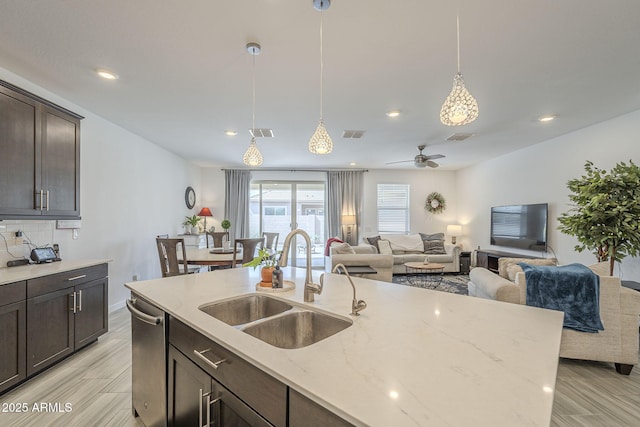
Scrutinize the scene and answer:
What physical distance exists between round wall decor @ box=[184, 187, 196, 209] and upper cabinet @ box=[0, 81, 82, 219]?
11.1 ft

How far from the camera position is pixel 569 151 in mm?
4387

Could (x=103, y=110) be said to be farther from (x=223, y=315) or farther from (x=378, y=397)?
(x=378, y=397)

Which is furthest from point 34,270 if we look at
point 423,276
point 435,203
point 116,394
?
point 435,203

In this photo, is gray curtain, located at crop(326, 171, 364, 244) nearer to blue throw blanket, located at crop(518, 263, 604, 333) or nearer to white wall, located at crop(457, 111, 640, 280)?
white wall, located at crop(457, 111, 640, 280)

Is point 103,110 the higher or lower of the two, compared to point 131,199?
higher

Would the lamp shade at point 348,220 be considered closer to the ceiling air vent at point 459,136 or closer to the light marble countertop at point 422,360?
the ceiling air vent at point 459,136

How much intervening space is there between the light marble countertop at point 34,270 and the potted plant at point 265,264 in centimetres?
181

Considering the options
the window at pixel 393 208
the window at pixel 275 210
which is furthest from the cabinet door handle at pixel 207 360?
the window at pixel 393 208

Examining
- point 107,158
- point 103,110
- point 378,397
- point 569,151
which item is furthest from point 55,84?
point 569,151

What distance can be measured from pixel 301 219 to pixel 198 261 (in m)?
4.11

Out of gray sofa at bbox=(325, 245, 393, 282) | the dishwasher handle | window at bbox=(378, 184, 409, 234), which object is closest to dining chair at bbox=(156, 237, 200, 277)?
the dishwasher handle

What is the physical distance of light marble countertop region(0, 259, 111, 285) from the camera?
210 cm

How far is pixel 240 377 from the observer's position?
0.96 metres

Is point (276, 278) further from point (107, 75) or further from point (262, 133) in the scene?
point (262, 133)
